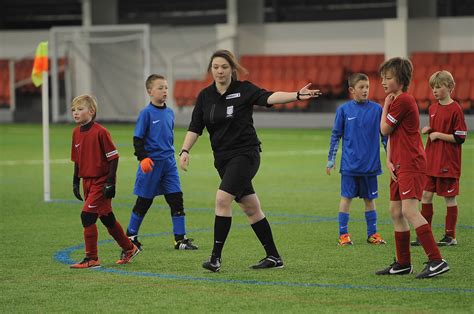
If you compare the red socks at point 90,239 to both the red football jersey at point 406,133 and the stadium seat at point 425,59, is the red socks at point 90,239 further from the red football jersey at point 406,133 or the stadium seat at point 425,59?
the stadium seat at point 425,59

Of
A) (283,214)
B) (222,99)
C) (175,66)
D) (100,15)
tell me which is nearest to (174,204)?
(222,99)

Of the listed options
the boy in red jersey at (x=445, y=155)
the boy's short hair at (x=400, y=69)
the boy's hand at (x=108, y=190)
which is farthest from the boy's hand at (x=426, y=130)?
the boy's hand at (x=108, y=190)

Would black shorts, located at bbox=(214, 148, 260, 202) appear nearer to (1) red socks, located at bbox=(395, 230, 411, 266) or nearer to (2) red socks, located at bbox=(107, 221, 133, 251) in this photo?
(2) red socks, located at bbox=(107, 221, 133, 251)

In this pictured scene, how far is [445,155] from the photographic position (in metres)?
11.1

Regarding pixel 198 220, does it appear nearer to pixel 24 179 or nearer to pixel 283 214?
pixel 283 214

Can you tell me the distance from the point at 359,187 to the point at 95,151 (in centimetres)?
318

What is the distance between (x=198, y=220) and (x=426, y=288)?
222 inches

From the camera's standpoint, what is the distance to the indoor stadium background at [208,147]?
27.7ft

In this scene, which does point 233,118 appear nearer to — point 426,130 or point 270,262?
point 270,262

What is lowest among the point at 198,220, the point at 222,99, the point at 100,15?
the point at 198,220

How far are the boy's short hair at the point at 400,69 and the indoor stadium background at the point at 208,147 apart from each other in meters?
1.68

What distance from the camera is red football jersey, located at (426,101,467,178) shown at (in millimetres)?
11008

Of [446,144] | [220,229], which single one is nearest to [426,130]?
[446,144]

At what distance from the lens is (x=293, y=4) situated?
3944 cm
